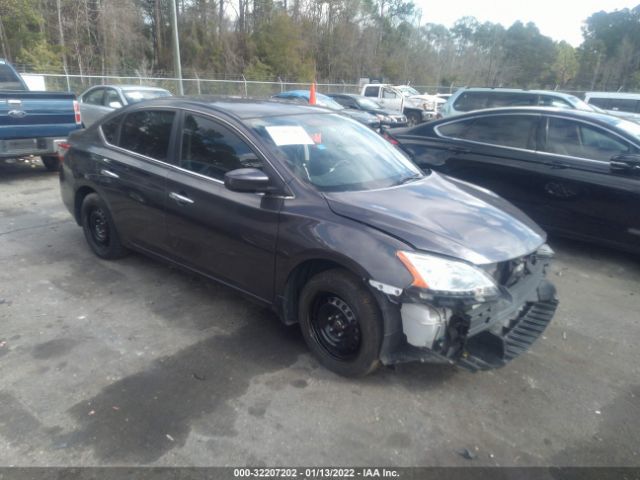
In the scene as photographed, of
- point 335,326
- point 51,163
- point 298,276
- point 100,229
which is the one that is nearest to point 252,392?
point 335,326

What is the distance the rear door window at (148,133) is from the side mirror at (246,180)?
3.65ft

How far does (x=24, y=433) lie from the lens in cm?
248

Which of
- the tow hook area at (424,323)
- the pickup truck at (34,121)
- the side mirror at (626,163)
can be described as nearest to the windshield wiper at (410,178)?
the tow hook area at (424,323)

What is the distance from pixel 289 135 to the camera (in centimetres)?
345

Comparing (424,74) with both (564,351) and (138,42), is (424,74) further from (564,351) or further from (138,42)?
(564,351)

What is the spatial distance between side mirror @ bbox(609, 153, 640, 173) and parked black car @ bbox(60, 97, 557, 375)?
185cm

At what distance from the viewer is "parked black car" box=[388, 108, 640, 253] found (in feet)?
15.9

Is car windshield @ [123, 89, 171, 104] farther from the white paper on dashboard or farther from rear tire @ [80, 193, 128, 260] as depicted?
the white paper on dashboard

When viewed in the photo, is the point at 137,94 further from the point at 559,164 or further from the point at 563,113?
the point at 559,164

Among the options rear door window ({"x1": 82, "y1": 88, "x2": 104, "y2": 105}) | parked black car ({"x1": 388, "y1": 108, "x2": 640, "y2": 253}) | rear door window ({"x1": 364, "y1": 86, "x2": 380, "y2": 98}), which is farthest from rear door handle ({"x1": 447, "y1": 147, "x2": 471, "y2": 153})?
rear door window ({"x1": 364, "y1": 86, "x2": 380, "y2": 98})

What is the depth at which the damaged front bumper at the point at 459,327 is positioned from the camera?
8.53 feet

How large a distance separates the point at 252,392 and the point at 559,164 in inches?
165

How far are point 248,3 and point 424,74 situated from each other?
26189 millimetres

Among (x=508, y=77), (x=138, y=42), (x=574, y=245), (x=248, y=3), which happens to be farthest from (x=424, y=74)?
(x=574, y=245)
